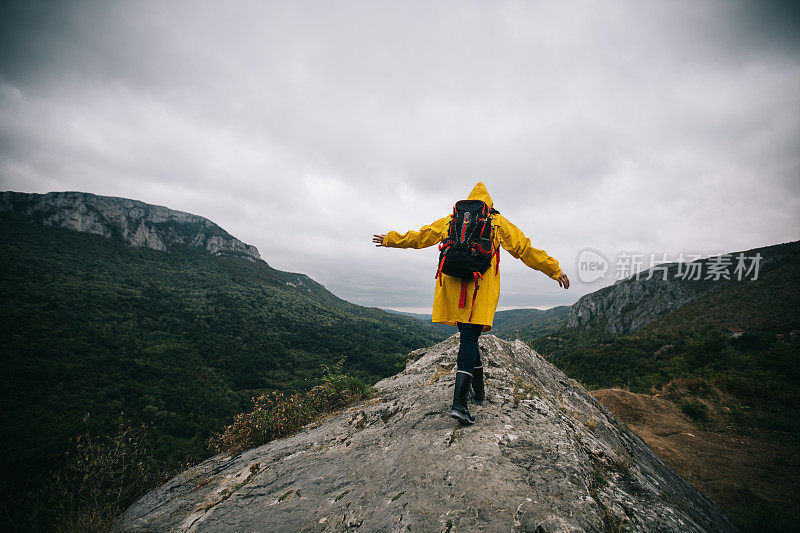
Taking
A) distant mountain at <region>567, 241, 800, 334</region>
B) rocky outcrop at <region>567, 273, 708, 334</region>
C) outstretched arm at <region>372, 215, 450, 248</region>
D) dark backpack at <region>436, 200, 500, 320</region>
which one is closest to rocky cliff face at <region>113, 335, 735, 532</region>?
dark backpack at <region>436, 200, 500, 320</region>

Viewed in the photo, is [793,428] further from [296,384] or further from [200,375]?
[200,375]

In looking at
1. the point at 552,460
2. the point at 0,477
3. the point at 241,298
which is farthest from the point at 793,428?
the point at 241,298

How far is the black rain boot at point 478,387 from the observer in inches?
141

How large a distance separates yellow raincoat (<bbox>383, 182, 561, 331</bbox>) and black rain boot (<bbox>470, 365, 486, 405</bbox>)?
0.58m

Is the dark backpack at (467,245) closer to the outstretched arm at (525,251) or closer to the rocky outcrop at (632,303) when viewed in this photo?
the outstretched arm at (525,251)

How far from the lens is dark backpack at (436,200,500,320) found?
3.25 metres

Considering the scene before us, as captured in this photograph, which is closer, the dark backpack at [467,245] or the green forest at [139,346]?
the dark backpack at [467,245]

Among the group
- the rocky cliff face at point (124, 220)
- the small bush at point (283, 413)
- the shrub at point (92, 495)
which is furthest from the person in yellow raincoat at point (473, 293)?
the rocky cliff face at point (124, 220)

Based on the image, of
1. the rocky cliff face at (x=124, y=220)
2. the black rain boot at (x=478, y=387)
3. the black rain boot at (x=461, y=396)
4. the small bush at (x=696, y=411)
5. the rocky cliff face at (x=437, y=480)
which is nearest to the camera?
the rocky cliff face at (x=437, y=480)

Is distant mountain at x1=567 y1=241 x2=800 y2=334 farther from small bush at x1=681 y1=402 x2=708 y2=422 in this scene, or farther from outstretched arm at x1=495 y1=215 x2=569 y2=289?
outstretched arm at x1=495 y1=215 x2=569 y2=289

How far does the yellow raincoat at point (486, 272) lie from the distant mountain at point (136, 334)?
7.47m

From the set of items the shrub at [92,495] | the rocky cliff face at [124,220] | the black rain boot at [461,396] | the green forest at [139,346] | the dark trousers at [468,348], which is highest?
the rocky cliff face at [124,220]

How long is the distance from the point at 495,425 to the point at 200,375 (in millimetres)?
76150

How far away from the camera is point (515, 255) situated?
371 cm
